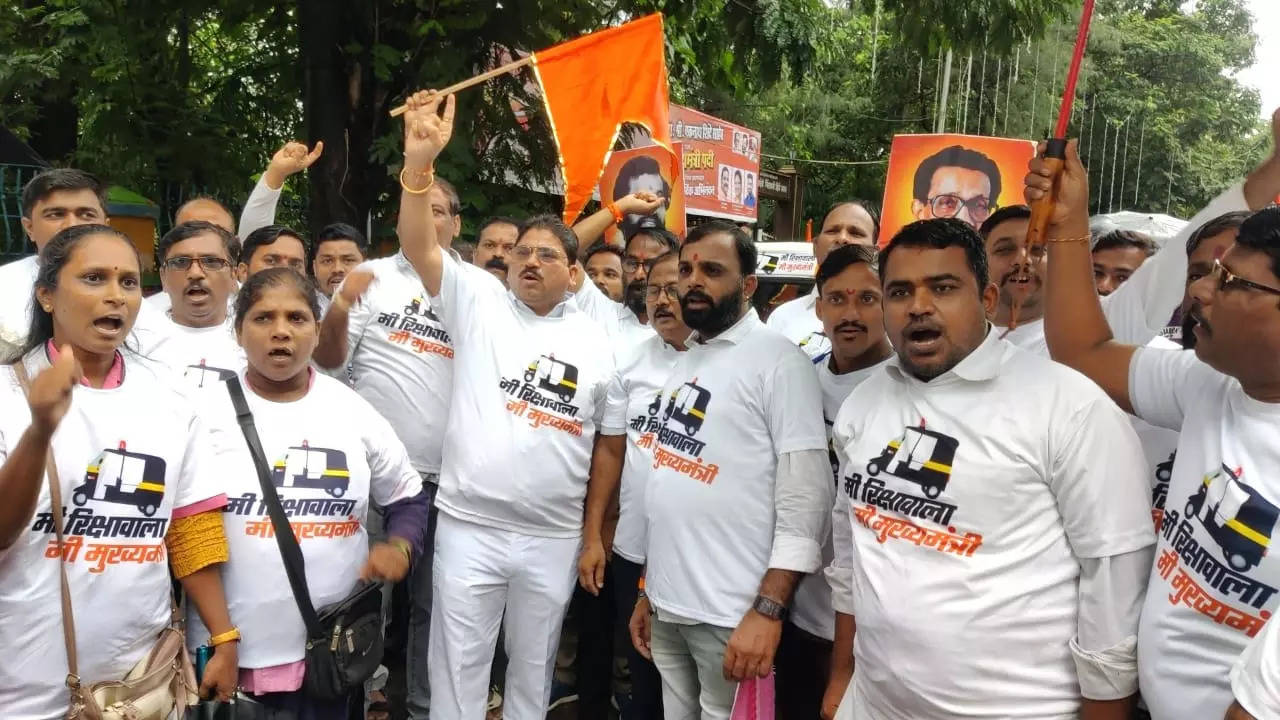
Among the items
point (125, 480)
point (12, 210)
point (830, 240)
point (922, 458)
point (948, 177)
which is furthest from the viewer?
point (12, 210)

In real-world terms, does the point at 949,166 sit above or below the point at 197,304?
above

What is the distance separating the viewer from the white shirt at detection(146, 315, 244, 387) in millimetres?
3662

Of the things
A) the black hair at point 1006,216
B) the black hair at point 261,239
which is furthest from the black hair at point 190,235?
the black hair at point 1006,216

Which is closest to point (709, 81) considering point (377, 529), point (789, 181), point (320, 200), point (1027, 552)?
point (320, 200)

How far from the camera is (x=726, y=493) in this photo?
325 cm

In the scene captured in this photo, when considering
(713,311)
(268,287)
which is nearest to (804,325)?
(713,311)

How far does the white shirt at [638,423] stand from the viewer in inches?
145

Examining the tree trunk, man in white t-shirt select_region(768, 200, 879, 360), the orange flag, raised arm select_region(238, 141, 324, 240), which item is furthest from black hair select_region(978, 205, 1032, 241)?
the tree trunk

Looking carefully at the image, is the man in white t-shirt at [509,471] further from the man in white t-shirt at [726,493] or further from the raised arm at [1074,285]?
the raised arm at [1074,285]

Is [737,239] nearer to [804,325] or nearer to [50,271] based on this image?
[804,325]

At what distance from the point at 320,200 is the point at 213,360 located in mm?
3697

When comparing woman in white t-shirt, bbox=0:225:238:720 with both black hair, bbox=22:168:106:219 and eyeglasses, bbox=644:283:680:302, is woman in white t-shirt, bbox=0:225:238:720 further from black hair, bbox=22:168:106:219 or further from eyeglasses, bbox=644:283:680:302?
eyeglasses, bbox=644:283:680:302

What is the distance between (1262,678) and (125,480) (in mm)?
2614

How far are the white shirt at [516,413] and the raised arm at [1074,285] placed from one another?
1.87m
